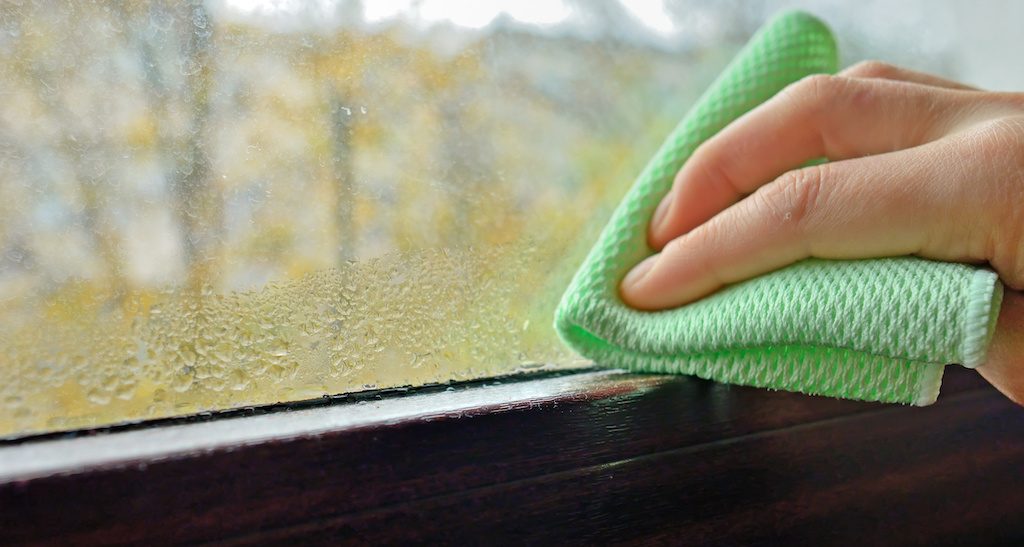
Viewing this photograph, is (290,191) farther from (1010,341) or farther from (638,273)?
(1010,341)

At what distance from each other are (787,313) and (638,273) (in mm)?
90

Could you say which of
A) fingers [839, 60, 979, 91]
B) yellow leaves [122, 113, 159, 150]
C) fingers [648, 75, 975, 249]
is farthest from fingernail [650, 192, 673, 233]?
yellow leaves [122, 113, 159, 150]

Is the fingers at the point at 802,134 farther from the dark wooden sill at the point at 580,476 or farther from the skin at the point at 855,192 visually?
the dark wooden sill at the point at 580,476

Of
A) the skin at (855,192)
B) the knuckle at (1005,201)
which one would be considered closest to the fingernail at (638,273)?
the skin at (855,192)

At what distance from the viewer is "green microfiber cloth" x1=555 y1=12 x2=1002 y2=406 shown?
1.09 ft

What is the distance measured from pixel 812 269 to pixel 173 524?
1.02 ft

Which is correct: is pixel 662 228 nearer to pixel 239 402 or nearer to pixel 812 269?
pixel 812 269

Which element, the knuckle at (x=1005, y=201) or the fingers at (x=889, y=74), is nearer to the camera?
the knuckle at (x=1005, y=201)

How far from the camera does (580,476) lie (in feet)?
1.19

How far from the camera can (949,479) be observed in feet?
1.61

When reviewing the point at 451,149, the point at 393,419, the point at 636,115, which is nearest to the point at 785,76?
the point at 636,115

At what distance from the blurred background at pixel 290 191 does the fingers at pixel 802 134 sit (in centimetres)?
9

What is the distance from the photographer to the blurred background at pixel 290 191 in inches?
13.0

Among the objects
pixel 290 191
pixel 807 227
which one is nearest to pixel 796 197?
pixel 807 227
